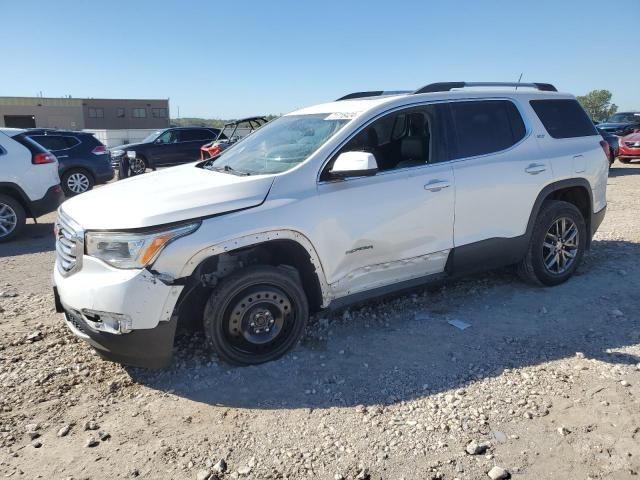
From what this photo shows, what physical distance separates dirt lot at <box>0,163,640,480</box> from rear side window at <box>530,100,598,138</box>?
1673 mm

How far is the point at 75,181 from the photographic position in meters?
12.0

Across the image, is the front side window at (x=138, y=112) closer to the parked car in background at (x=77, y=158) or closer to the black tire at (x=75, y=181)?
the parked car in background at (x=77, y=158)

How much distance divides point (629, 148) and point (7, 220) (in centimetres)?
1685

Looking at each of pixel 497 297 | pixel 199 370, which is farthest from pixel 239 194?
pixel 497 297

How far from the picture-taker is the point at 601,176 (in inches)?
202

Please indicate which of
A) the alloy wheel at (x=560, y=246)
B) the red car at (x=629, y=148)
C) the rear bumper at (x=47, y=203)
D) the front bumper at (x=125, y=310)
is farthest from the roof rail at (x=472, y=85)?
the red car at (x=629, y=148)

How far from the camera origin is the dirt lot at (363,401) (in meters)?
2.63

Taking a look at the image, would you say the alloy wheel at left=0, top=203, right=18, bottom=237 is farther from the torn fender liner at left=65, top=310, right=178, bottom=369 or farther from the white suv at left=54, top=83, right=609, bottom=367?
the torn fender liner at left=65, top=310, right=178, bottom=369

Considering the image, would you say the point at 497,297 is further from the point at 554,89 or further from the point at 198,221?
the point at 198,221

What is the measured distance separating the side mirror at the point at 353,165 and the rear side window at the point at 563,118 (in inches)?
89.4

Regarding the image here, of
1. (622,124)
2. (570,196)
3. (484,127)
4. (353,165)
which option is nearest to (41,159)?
(353,165)

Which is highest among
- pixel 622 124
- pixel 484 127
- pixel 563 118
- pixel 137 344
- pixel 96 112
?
pixel 96 112

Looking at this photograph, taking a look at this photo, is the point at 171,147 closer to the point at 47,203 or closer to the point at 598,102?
the point at 47,203

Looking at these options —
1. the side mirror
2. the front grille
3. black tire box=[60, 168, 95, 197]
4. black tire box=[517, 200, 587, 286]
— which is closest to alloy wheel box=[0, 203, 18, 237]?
black tire box=[60, 168, 95, 197]
